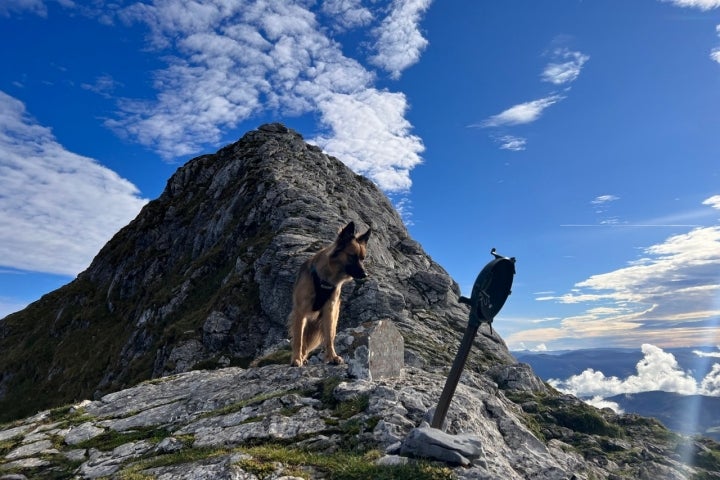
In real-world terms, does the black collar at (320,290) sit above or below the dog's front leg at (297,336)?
above

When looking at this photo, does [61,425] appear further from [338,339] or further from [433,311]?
[433,311]

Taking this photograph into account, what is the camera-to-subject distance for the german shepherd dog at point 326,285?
14.3m

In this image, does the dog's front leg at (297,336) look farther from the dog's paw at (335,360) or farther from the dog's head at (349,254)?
the dog's head at (349,254)

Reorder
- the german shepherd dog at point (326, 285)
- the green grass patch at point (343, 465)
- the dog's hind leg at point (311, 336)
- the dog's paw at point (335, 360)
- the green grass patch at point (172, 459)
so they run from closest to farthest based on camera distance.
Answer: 1. the green grass patch at point (343, 465)
2. the green grass patch at point (172, 459)
3. the german shepherd dog at point (326, 285)
4. the dog's paw at point (335, 360)
5. the dog's hind leg at point (311, 336)

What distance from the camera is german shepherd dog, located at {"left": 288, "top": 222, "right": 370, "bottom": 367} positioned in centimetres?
1432

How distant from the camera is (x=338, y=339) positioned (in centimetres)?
1677

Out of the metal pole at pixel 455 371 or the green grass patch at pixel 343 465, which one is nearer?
the green grass patch at pixel 343 465

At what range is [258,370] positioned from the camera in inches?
624

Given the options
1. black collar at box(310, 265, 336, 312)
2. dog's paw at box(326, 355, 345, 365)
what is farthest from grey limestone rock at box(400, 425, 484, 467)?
black collar at box(310, 265, 336, 312)

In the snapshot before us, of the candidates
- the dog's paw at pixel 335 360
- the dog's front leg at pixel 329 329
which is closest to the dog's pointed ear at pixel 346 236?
the dog's front leg at pixel 329 329

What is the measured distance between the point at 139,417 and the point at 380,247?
5341 cm

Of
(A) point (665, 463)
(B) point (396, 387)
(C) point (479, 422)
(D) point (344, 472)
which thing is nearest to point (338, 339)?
(B) point (396, 387)

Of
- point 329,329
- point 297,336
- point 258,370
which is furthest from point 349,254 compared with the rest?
point 258,370

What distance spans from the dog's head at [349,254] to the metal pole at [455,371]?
6429 mm
